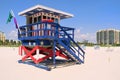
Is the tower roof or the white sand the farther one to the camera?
the tower roof

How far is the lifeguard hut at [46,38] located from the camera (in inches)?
437

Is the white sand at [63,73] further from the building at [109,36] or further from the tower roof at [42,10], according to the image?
the building at [109,36]

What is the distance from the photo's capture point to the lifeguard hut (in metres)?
11.1

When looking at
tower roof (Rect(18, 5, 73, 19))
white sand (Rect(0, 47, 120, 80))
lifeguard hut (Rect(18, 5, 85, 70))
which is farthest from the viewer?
tower roof (Rect(18, 5, 73, 19))

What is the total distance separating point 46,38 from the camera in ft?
34.7

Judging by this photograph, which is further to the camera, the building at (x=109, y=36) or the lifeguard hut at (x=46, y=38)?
the building at (x=109, y=36)

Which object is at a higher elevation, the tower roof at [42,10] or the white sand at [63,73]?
the tower roof at [42,10]

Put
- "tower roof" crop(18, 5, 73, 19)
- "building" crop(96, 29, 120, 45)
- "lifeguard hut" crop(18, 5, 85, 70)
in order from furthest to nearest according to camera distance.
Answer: "building" crop(96, 29, 120, 45), "tower roof" crop(18, 5, 73, 19), "lifeguard hut" crop(18, 5, 85, 70)

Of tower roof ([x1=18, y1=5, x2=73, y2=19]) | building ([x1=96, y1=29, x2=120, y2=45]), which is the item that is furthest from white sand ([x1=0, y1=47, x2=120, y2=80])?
building ([x1=96, y1=29, x2=120, y2=45])

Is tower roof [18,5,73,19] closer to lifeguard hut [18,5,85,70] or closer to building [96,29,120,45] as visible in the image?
lifeguard hut [18,5,85,70]

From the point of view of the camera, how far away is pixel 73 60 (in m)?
13.1

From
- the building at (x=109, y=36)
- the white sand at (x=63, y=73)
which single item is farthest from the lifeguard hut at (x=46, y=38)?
the building at (x=109, y=36)

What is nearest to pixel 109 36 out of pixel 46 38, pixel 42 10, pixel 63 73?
pixel 42 10

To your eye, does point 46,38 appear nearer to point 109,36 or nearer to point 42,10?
point 42,10
